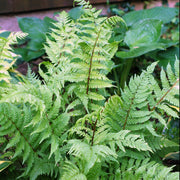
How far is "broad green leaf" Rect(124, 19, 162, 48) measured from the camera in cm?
185

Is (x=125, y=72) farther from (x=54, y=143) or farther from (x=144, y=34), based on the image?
(x=54, y=143)

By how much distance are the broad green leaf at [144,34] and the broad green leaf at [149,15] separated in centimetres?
28

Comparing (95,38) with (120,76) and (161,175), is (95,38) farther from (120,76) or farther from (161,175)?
(120,76)

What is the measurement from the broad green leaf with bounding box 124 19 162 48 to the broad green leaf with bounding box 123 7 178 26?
11.2 inches

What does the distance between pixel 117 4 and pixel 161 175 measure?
2468 millimetres

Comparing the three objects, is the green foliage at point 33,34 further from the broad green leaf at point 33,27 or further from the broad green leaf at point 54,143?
the broad green leaf at point 54,143

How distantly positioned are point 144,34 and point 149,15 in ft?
1.40

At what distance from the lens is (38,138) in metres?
1.05

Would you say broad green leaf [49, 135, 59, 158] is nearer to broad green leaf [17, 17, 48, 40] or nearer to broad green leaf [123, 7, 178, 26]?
broad green leaf [17, 17, 48, 40]

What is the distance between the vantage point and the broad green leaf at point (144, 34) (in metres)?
1.85

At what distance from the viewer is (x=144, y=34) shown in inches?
74.2

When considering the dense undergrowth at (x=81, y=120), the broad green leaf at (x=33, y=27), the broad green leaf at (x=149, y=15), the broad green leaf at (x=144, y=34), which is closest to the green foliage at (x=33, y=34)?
the broad green leaf at (x=33, y=27)

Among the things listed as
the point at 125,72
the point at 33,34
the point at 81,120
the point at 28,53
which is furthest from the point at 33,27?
the point at 81,120

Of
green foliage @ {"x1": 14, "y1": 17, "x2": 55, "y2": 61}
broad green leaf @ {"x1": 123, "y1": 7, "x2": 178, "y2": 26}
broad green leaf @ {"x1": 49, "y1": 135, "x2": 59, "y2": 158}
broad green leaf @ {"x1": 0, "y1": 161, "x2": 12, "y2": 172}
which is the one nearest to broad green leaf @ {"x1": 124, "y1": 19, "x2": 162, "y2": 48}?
broad green leaf @ {"x1": 123, "y1": 7, "x2": 178, "y2": 26}
